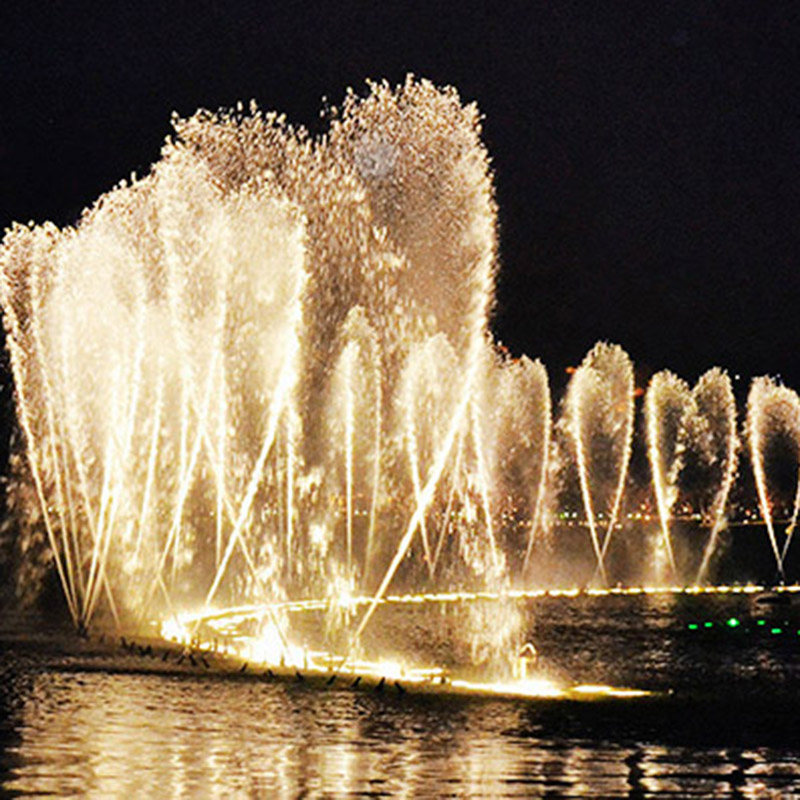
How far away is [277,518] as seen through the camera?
76.2 meters

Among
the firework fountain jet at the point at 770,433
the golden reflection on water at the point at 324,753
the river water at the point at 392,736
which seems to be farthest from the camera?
the firework fountain jet at the point at 770,433

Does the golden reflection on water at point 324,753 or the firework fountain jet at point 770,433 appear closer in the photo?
the golden reflection on water at point 324,753

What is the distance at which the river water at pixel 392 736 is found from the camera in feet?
63.1

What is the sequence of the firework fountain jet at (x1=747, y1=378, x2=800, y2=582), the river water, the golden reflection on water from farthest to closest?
the firework fountain jet at (x1=747, y1=378, x2=800, y2=582) → the river water → the golden reflection on water

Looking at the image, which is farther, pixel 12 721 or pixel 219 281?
pixel 219 281

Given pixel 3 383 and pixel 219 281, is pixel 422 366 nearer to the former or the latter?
pixel 219 281

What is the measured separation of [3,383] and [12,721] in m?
57.2

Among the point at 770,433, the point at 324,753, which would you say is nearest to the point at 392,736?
the point at 324,753

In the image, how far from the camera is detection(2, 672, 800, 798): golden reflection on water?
19016 mm

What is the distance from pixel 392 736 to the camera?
78.0ft

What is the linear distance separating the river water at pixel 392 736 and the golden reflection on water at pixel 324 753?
0.12 ft

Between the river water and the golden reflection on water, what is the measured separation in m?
0.04

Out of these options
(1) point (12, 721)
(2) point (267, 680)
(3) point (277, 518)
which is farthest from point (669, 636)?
(3) point (277, 518)

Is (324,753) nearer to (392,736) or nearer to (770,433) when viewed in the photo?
(392,736)
